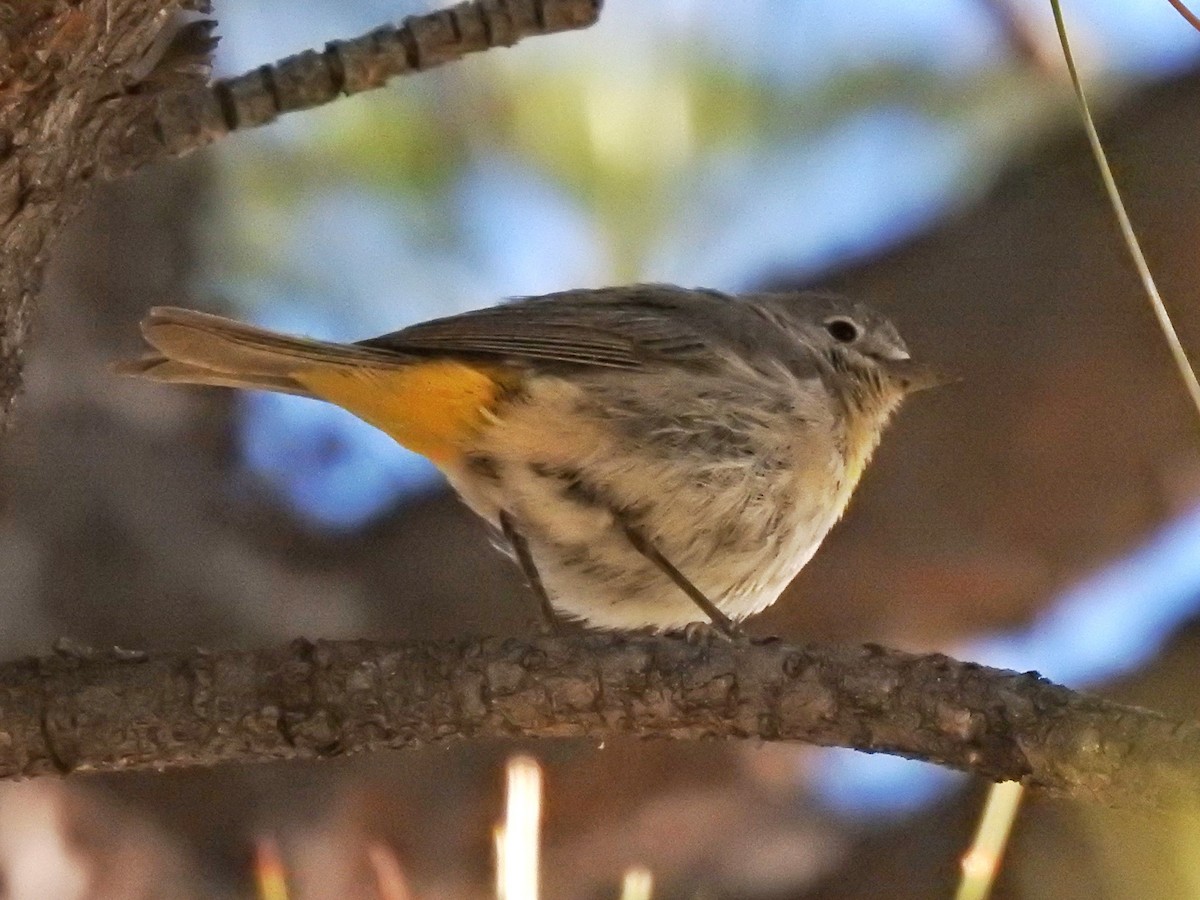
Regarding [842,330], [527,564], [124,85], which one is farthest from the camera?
[842,330]

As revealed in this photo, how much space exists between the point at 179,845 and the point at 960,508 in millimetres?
1965

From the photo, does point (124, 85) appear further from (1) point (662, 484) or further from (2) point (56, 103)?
(1) point (662, 484)

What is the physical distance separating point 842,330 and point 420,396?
1.23 meters

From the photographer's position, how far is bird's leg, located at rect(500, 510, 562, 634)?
330cm

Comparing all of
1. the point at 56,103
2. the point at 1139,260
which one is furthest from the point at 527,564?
the point at 1139,260

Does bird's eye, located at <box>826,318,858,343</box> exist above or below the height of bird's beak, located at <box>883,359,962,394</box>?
above

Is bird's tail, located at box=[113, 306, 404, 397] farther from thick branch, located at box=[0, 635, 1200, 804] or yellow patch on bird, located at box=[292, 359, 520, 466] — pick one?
thick branch, located at box=[0, 635, 1200, 804]

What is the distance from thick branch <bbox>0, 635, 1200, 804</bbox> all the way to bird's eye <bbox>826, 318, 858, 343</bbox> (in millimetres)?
1750

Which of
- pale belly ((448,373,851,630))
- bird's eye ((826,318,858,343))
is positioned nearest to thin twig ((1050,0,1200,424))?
pale belly ((448,373,851,630))

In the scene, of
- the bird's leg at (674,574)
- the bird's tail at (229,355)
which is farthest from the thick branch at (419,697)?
the bird's leg at (674,574)

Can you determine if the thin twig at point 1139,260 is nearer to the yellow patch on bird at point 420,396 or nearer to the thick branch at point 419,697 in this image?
the thick branch at point 419,697

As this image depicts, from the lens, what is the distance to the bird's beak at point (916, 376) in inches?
143

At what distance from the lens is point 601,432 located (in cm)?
318

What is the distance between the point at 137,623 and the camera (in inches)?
148
